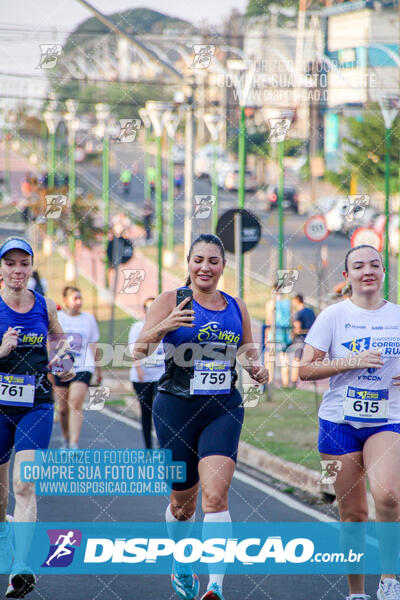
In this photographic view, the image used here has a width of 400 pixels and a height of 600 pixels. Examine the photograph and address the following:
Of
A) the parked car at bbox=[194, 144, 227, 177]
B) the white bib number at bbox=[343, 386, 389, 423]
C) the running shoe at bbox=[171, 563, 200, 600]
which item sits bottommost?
the running shoe at bbox=[171, 563, 200, 600]

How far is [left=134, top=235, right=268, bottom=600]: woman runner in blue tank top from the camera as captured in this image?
545 cm

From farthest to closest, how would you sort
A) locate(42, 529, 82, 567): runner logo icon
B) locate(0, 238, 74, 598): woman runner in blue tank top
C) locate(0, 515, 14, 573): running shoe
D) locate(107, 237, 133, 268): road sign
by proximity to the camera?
locate(107, 237, 133, 268): road sign
locate(42, 529, 82, 567): runner logo icon
locate(0, 515, 14, 573): running shoe
locate(0, 238, 74, 598): woman runner in blue tank top

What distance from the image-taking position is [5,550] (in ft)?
20.0

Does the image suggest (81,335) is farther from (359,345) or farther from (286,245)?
(286,245)

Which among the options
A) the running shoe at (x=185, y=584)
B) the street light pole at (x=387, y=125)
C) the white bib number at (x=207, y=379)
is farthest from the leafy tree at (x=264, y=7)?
the running shoe at (x=185, y=584)

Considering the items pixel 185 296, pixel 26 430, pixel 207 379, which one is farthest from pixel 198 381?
pixel 26 430

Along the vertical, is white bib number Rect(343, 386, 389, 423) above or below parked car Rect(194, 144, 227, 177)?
below

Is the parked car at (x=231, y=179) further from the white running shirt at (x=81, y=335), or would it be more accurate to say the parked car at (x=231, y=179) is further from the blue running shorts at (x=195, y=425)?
the blue running shorts at (x=195, y=425)

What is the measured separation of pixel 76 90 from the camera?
48219 mm

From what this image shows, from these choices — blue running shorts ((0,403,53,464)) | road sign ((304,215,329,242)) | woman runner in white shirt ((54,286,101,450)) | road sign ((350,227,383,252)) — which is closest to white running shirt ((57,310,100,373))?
woman runner in white shirt ((54,286,101,450))

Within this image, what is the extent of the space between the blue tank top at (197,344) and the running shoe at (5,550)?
4.46 feet

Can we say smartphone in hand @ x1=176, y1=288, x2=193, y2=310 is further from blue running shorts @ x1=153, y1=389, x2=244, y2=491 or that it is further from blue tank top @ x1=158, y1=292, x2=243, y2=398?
blue running shorts @ x1=153, y1=389, x2=244, y2=491

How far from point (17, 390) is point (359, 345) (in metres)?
1.92

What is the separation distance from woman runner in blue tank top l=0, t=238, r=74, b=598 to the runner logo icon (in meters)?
0.36
